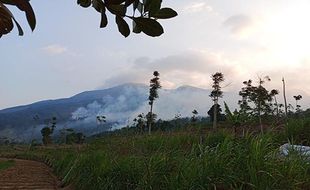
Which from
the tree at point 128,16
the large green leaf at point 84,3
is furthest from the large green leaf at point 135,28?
the large green leaf at point 84,3

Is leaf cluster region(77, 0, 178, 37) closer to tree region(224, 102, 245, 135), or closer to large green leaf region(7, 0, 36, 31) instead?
large green leaf region(7, 0, 36, 31)

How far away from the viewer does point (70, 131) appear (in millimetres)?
26172

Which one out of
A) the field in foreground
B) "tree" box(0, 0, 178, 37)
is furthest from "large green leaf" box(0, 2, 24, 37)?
the field in foreground

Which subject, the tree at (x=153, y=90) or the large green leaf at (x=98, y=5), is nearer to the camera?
the large green leaf at (x=98, y=5)

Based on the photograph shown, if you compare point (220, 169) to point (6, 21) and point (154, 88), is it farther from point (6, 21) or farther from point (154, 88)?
point (154, 88)

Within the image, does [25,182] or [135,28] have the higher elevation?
[135,28]

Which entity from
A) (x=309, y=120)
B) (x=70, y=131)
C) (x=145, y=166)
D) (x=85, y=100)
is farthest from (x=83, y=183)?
(x=85, y=100)

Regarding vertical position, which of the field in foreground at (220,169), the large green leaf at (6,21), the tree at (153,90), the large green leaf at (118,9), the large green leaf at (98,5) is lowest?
the field in foreground at (220,169)

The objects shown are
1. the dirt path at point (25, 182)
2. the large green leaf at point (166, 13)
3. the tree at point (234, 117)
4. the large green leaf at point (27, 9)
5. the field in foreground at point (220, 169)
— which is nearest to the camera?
the large green leaf at point (27, 9)

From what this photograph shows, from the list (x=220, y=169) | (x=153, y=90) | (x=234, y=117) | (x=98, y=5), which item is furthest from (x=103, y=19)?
(x=153, y=90)

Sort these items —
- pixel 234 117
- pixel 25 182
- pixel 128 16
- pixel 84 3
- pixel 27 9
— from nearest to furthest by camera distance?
pixel 27 9 → pixel 128 16 → pixel 84 3 → pixel 234 117 → pixel 25 182

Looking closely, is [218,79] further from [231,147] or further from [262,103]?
[231,147]

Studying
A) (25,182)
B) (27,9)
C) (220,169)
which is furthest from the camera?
(25,182)

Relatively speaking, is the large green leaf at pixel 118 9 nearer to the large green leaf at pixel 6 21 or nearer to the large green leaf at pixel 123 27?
the large green leaf at pixel 123 27
